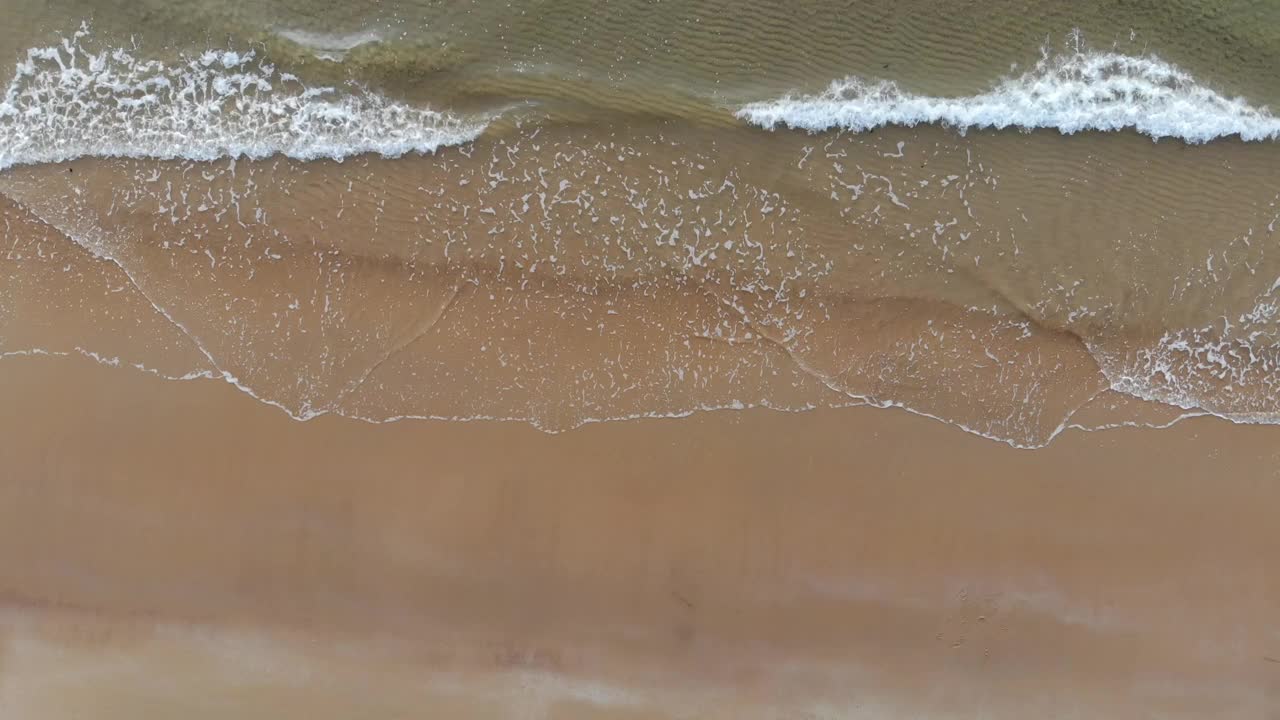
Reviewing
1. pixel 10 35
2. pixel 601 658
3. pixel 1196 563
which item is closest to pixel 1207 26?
pixel 1196 563

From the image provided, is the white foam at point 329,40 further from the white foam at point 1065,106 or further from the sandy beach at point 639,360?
the white foam at point 1065,106

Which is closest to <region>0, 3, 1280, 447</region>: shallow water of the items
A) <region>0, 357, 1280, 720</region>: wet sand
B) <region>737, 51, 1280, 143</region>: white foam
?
<region>737, 51, 1280, 143</region>: white foam

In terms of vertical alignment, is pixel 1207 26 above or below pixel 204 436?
above

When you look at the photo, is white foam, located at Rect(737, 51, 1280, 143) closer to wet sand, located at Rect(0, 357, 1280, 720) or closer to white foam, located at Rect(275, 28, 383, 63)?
wet sand, located at Rect(0, 357, 1280, 720)

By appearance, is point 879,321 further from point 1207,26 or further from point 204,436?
point 204,436

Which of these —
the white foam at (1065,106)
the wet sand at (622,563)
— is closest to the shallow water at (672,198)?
the white foam at (1065,106)

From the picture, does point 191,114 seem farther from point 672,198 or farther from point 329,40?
point 672,198
